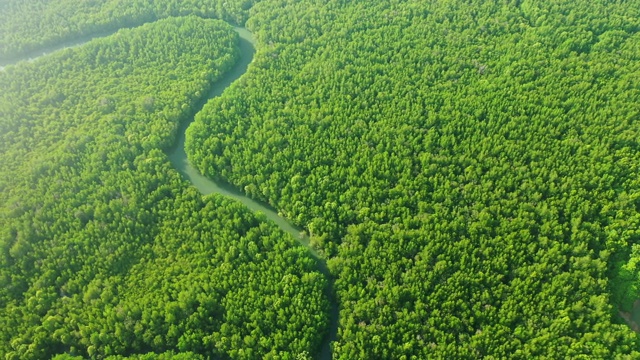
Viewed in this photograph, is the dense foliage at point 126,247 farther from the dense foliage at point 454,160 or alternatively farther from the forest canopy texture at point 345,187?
the dense foliage at point 454,160

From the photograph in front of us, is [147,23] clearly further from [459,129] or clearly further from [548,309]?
[548,309]

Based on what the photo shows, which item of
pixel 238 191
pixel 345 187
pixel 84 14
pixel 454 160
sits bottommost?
pixel 238 191

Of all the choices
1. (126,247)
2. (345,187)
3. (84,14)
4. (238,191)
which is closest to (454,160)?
(345,187)

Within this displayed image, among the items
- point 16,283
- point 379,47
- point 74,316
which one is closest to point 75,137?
point 16,283

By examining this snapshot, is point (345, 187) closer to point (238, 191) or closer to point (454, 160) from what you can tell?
point (454, 160)

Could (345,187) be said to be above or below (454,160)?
below

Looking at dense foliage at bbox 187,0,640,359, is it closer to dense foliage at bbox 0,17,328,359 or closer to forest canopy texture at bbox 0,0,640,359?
forest canopy texture at bbox 0,0,640,359

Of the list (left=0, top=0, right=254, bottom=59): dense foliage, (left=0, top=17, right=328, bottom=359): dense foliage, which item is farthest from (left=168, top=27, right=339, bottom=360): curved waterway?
(left=0, top=0, right=254, bottom=59): dense foliage
